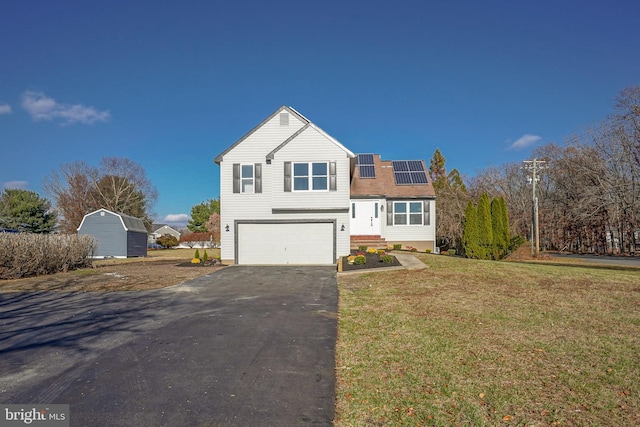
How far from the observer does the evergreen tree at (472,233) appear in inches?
721

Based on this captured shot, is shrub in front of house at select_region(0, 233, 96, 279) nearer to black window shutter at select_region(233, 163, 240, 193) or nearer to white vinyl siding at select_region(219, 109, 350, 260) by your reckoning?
white vinyl siding at select_region(219, 109, 350, 260)

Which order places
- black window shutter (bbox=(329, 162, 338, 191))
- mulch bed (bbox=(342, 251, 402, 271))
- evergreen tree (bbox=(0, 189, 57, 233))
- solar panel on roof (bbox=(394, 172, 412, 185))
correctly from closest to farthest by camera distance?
mulch bed (bbox=(342, 251, 402, 271))
black window shutter (bbox=(329, 162, 338, 191))
solar panel on roof (bbox=(394, 172, 412, 185))
evergreen tree (bbox=(0, 189, 57, 233))

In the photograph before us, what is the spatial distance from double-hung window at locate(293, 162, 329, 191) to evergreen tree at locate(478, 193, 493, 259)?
7346mm

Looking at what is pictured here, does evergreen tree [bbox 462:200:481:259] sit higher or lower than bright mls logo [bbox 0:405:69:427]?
higher

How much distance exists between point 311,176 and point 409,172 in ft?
32.3

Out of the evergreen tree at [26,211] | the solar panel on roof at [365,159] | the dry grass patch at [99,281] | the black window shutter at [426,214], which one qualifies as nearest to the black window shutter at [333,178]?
the dry grass patch at [99,281]

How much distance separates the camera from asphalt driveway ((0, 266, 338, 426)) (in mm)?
4039

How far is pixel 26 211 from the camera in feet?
140

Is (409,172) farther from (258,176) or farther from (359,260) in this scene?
(359,260)

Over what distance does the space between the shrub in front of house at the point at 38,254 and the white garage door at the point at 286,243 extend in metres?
8.44

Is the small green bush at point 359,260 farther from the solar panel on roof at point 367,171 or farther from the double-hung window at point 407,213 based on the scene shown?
the solar panel on roof at point 367,171

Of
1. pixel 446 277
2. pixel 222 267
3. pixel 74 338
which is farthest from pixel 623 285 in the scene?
pixel 222 267

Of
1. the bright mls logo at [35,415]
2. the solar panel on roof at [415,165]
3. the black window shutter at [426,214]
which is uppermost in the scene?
the solar panel on roof at [415,165]

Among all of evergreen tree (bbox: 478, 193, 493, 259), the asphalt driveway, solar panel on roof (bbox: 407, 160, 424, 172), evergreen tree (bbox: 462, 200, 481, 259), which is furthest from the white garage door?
solar panel on roof (bbox: 407, 160, 424, 172)
